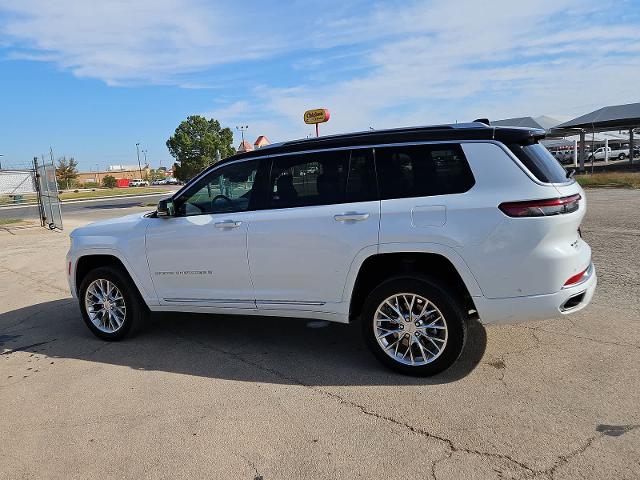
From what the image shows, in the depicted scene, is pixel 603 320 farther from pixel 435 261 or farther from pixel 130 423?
pixel 130 423

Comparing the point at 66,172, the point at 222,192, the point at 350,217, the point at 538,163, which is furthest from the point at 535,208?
the point at 66,172

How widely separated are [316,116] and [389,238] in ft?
61.9

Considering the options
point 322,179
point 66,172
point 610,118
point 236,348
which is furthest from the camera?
point 66,172

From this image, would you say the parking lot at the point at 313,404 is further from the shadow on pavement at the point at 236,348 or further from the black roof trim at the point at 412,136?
the black roof trim at the point at 412,136

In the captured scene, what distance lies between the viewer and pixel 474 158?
3834 millimetres

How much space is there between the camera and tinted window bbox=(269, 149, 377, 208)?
13.7 feet

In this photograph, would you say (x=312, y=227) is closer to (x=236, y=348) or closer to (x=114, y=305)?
(x=236, y=348)

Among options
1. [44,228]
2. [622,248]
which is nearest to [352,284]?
[622,248]

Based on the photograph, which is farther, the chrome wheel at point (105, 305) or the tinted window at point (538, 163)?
the chrome wheel at point (105, 305)

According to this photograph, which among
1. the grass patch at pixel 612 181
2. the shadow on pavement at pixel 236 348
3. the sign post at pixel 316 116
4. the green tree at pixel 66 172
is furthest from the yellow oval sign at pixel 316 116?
the green tree at pixel 66 172

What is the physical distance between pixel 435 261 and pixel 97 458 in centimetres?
273

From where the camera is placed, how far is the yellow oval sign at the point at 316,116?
21750 millimetres

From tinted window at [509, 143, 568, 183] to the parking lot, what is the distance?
4.96 feet

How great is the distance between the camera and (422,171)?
399cm
